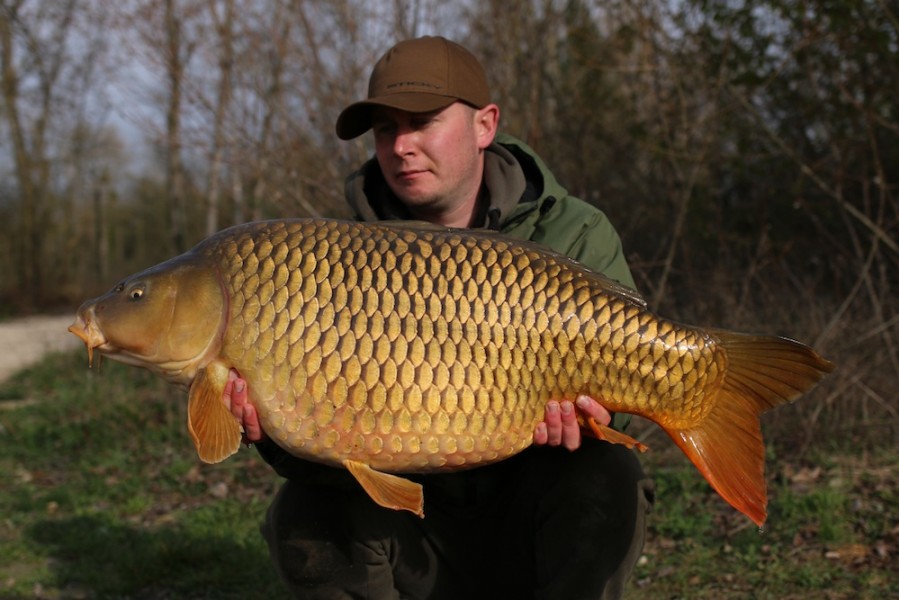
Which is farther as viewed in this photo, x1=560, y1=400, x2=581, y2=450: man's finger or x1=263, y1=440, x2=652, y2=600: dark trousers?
x1=263, y1=440, x2=652, y2=600: dark trousers

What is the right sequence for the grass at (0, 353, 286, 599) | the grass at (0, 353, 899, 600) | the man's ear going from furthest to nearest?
the grass at (0, 353, 286, 599)
the grass at (0, 353, 899, 600)
the man's ear

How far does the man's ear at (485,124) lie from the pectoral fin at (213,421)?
817 millimetres

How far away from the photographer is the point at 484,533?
1.99 metres

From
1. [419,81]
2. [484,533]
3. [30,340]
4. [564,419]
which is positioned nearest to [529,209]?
[419,81]

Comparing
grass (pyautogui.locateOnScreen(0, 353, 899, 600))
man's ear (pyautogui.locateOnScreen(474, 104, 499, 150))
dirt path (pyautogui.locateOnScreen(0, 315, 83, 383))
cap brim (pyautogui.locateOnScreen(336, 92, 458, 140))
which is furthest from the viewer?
dirt path (pyautogui.locateOnScreen(0, 315, 83, 383))

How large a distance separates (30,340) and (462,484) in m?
7.78

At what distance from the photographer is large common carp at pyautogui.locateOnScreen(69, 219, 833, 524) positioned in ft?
5.05

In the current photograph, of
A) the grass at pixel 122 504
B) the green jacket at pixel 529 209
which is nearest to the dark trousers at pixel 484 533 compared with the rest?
the green jacket at pixel 529 209

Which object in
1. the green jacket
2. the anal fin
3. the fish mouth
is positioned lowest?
the anal fin

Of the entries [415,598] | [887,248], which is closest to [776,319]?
[887,248]

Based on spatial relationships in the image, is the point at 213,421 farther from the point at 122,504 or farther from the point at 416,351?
the point at 122,504

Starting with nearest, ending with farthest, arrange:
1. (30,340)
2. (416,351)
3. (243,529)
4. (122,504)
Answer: (416,351)
(243,529)
(122,504)
(30,340)

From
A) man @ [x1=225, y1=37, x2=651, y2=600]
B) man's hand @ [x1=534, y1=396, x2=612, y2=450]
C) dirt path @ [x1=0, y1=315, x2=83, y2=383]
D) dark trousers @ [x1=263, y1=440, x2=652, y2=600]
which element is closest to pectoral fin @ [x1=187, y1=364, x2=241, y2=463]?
man @ [x1=225, y1=37, x2=651, y2=600]

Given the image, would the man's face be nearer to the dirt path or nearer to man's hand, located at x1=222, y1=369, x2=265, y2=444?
man's hand, located at x1=222, y1=369, x2=265, y2=444
